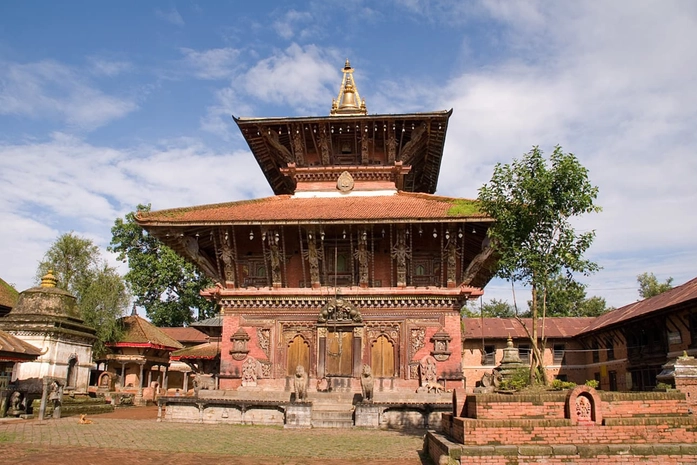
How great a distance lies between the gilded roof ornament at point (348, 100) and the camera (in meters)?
29.3

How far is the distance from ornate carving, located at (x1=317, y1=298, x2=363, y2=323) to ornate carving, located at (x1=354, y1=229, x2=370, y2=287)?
1119 mm

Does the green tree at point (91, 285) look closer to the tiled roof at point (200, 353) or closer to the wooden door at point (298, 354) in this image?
the tiled roof at point (200, 353)

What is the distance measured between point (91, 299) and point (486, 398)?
34.9 m

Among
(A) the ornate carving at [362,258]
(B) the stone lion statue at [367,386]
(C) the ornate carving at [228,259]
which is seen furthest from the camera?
(C) the ornate carving at [228,259]

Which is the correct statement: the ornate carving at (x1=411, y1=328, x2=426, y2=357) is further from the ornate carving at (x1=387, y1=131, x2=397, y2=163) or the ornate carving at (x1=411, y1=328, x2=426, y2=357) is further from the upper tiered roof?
the ornate carving at (x1=387, y1=131, x2=397, y2=163)

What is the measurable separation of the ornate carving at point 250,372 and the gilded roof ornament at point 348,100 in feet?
44.8

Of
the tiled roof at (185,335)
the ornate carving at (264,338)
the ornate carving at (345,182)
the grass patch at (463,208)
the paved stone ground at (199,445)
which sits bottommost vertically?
the paved stone ground at (199,445)

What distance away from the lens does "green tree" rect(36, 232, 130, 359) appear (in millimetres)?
38719

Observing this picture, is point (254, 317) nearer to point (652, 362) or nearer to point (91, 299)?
point (91, 299)

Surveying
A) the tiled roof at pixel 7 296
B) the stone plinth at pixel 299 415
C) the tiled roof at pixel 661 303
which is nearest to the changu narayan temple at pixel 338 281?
the stone plinth at pixel 299 415

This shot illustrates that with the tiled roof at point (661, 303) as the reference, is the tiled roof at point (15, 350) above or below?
below

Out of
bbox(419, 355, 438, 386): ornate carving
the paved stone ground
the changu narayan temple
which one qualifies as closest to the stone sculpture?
the changu narayan temple

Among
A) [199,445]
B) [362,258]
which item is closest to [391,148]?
[362,258]

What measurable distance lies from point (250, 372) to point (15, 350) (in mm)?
8824
